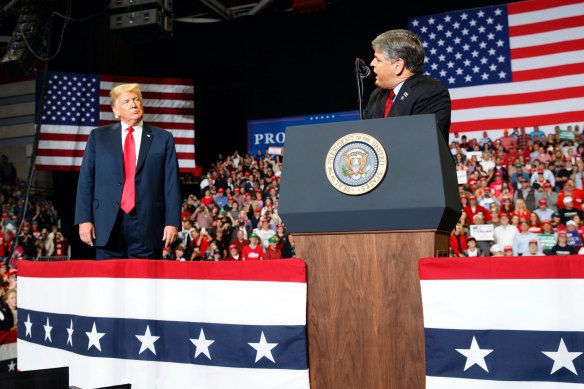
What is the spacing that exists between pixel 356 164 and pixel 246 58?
15545 mm

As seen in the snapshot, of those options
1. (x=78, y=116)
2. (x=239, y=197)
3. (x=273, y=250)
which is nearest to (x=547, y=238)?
(x=273, y=250)

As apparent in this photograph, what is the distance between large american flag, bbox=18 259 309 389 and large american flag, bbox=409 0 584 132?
11.1 meters

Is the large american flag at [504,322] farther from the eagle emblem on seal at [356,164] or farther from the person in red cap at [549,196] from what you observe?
the person in red cap at [549,196]

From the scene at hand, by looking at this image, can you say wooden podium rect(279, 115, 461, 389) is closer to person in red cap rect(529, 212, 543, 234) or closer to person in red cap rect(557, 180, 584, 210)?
person in red cap rect(529, 212, 543, 234)

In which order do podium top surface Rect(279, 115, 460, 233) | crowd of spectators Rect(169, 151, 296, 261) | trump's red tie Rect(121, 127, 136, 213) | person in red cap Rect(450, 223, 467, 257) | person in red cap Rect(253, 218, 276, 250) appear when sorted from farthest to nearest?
1. person in red cap Rect(253, 218, 276, 250)
2. crowd of spectators Rect(169, 151, 296, 261)
3. person in red cap Rect(450, 223, 467, 257)
4. trump's red tie Rect(121, 127, 136, 213)
5. podium top surface Rect(279, 115, 460, 233)

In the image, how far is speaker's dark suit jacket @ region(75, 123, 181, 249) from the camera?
2.38 metres

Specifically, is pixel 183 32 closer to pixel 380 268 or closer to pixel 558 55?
pixel 558 55

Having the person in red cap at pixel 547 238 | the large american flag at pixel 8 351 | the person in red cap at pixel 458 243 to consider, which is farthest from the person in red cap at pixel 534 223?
the large american flag at pixel 8 351

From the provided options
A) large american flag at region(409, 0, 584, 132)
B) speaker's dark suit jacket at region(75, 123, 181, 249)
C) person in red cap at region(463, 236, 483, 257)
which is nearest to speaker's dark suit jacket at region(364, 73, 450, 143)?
speaker's dark suit jacket at region(75, 123, 181, 249)

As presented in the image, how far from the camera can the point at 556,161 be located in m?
9.66

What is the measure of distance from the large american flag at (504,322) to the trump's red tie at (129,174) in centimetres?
136

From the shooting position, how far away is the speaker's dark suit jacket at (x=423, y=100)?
1.79 metres

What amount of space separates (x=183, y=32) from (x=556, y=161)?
1161 centimetres

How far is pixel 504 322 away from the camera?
4.63ft
